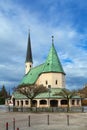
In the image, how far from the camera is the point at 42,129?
21.3 m

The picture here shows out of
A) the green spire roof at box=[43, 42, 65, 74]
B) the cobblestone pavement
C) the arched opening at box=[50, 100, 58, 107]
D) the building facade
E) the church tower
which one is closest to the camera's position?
the cobblestone pavement

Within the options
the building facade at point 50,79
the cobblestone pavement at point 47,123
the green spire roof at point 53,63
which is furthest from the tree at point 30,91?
the cobblestone pavement at point 47,123

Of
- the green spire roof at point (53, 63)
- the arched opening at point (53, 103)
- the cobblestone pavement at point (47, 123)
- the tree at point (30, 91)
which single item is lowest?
the cobblestone pavement at point (47, 123)

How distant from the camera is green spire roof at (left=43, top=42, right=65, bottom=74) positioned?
99.1 m

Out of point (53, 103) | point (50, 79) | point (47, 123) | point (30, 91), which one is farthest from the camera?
point (50, 79)

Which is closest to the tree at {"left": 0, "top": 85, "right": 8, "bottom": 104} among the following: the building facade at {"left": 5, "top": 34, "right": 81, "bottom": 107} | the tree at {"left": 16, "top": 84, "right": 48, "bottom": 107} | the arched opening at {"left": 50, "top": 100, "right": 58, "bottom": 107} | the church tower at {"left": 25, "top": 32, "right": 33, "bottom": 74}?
the church tower at {"left": 25, "top": 32, "right": 33, "bottom": 74}

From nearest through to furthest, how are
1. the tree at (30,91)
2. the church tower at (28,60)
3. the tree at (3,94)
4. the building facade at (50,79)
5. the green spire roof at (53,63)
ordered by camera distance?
the tree at (30,91) < the building facade at (50,79) < the green spire roof at (53,63) < the church tower at (28,60) < the tree at (3,94)

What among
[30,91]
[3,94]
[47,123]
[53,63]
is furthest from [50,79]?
[47,123]

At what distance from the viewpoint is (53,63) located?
99688 mm

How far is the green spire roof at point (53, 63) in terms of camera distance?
9906 centimetres

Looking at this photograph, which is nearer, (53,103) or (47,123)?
(47,123)

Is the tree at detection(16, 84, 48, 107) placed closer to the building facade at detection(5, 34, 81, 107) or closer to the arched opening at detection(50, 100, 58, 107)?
the arched opening at detection(50, 100, 58, 107)

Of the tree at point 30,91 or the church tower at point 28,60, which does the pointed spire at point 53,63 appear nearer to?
the tree at point 30,91

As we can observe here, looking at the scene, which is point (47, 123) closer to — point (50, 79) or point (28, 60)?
point (50, 79)
